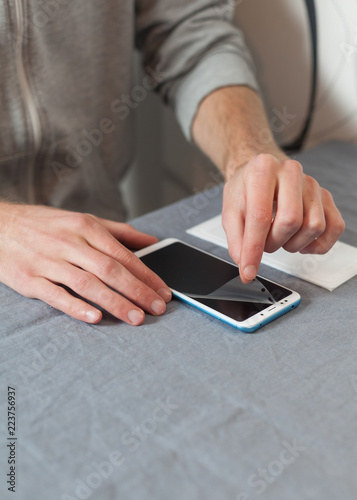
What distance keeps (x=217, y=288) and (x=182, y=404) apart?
17 cm

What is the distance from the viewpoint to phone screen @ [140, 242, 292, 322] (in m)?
0.55

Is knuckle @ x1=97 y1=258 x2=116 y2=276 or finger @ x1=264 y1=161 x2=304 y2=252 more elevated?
finger @ x1=264 y1=161 x2=304 y2=252

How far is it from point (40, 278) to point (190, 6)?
2.19 ft

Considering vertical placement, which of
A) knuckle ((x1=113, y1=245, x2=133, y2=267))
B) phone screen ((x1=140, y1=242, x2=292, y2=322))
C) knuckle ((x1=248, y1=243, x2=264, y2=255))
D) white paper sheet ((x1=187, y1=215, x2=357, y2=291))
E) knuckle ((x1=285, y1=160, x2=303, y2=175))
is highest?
knuckle ((x1=285, y1=160, x2=303, y2=175))

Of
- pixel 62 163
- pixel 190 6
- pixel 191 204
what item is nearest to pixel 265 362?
pixel 191 204

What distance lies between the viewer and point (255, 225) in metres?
0.56

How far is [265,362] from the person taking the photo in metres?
0.48

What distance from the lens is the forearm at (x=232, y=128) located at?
0.81 metres

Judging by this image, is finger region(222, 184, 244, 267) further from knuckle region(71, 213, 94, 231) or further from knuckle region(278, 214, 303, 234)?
knuckle region(71, 213, 94, 231)

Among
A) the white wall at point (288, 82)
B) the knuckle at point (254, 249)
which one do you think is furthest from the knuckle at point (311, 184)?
the white wall at point (288, 82)

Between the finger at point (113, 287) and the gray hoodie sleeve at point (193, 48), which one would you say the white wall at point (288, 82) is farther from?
the finger at point (113, 287)

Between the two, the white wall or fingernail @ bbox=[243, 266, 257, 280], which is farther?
the white wall

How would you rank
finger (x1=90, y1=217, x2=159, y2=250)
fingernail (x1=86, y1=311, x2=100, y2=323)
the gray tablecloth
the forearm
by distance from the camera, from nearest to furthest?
1. the gray tablecloth
2. fingernail (x1=86, y1=311, x2=100, y2=323)
3. finger (x1=90, y1=217, x2=159, y2=250)
4. the forearm

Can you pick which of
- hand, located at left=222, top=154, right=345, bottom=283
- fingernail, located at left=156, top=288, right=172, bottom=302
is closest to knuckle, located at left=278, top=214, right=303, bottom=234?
hand, located at left=222, top=154, right=345, bottom=283
